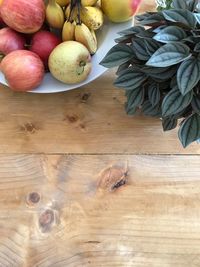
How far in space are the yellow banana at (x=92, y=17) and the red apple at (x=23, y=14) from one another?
72 millimetres

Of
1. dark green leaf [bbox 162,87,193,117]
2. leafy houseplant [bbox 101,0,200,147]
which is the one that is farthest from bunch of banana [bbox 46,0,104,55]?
dark green leaf [bbox 162,87,193,117]

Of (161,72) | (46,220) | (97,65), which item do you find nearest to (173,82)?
(161,72)

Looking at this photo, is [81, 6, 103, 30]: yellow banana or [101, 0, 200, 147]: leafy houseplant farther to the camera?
[81, 6, 103, 30]: yellow banana

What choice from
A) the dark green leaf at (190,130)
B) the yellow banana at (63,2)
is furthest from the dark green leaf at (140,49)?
the yellow banana at (63,2)

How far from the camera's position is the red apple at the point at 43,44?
2.22ft

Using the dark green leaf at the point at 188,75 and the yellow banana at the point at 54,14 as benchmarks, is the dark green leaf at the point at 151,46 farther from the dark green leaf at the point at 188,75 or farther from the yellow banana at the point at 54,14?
the yellow banana at the point at 54,14

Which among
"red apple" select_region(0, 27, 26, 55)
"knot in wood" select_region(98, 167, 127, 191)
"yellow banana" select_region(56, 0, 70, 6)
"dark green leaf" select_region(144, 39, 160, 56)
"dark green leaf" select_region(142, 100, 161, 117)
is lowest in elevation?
"knot in wood" select_region(98, 167, 127, 191)

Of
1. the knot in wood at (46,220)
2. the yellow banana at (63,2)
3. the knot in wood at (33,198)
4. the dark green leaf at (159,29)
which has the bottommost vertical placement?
the knot in wood at (46,220)

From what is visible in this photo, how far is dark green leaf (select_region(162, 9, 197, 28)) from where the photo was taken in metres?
0.50

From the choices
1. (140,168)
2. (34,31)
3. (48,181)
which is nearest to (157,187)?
(140,168)

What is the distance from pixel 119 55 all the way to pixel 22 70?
175mm

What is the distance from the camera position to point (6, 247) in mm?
587

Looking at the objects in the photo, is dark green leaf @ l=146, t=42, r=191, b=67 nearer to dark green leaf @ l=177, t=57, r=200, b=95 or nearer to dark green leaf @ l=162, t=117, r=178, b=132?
dark green leaf @ l=177, t=57, r=200, b=95

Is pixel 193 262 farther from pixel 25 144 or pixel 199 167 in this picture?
Result: pixel 25 144
